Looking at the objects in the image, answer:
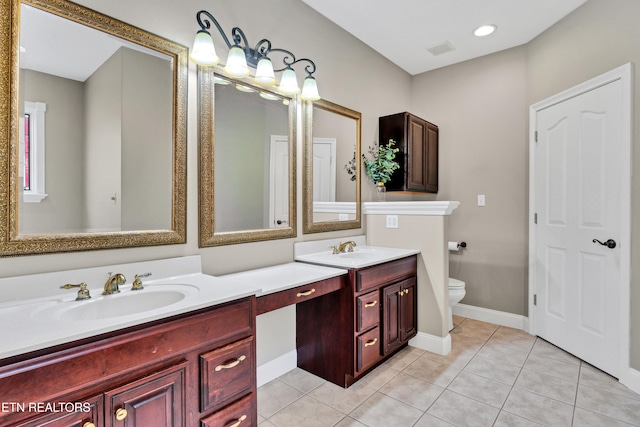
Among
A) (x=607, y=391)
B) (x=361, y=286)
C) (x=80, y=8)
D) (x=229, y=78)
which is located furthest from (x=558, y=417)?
(x=80, y=8)

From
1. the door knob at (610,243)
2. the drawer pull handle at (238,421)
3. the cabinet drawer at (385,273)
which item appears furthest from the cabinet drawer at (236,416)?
the door knob at (610,243)

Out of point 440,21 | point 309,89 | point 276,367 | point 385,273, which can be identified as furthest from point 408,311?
point 440,21

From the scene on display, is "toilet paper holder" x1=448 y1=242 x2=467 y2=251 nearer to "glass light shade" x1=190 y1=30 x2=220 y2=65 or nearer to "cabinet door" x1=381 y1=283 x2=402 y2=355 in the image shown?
"cabinet door" x1=381 y1=283 x2=402 y2=355

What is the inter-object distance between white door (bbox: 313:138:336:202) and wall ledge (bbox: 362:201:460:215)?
436 mm

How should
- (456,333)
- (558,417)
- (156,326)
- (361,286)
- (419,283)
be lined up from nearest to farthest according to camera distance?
(156,326), (558,417), (361,286), (419,283), (456,333)

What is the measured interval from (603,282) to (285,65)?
2640mm

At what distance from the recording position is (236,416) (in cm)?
136

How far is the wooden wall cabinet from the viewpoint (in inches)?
122

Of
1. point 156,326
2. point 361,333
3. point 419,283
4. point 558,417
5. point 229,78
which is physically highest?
point 229,78

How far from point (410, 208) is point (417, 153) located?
0.76 meters

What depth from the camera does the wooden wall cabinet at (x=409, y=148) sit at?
10.2 feet

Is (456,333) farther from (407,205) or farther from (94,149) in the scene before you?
(94,149)

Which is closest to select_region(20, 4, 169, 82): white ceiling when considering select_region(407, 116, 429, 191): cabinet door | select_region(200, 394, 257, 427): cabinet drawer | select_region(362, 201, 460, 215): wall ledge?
select_region(200, 394, 257, 427): cabinet drawer

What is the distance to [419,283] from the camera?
108 inches
